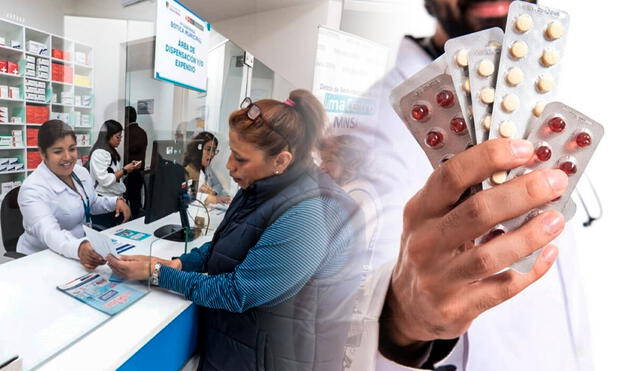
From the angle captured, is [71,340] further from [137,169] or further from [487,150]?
[487,150]

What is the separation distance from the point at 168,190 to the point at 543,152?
3.06ft

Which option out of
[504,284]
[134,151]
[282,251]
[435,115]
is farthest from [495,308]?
[134,151]

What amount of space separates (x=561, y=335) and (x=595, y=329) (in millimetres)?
41

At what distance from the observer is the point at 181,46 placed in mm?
838

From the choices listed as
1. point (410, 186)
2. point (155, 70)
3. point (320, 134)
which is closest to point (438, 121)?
point (410, 186)

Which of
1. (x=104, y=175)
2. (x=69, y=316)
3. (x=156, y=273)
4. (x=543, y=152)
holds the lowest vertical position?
(x=69, y=316)

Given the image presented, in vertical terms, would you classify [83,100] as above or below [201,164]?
above

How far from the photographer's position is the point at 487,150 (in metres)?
0.37

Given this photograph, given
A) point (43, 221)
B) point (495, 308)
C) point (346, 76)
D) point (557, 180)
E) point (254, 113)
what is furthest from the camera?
point (43, 221)

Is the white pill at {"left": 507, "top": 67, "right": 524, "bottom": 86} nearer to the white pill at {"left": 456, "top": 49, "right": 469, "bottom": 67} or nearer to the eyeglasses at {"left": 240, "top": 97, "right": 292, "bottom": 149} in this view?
the white pill at {"left": 456, "top": 49, "right": 469, "bottom": 67}

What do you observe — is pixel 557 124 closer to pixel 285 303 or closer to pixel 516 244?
pixel 516 244

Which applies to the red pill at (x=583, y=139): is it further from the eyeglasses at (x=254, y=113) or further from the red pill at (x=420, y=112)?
the eyeglasses at (x=254, y=113)

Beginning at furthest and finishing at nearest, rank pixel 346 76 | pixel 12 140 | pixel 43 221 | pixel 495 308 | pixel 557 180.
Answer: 1. pixel 43 221
2. pixel 12 140
3. pixel 346 76
4. pixel 495 308
5. pixel 557 180

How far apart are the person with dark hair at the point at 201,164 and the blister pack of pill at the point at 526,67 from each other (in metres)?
0.65
